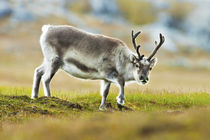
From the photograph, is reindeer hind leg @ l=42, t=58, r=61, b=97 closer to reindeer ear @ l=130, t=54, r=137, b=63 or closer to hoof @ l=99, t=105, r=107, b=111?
hoof @ l=99, t=105, r=107, b=111

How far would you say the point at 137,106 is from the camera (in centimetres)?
1354

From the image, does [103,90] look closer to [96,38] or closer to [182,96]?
[96,38]

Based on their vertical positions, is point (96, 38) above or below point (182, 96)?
above

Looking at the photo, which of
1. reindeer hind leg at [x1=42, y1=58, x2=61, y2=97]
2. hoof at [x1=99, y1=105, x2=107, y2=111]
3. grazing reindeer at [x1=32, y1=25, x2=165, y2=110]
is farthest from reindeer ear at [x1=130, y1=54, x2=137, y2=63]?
reindeer hind leg at [x1=42, y1=58, x2=61, y2=97]

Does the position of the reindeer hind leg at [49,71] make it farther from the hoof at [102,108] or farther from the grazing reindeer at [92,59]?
the hoof at [102,108]

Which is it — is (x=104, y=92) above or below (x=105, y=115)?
above

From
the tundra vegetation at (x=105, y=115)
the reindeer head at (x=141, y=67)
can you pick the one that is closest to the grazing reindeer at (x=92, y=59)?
the reindeer head at (x=141, y=67)

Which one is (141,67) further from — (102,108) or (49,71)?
(49,71)

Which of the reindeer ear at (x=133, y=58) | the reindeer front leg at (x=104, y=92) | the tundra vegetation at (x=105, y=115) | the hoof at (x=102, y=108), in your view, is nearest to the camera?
the tundra vegetation at (x=105, y=115)

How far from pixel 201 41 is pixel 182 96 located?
14267 centimetres

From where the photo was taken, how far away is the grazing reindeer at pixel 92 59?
13352 millimetres

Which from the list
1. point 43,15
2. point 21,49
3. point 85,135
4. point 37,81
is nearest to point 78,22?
point 43,15

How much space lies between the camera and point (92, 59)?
1391cm

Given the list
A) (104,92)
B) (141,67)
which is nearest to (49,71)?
(104,92)
